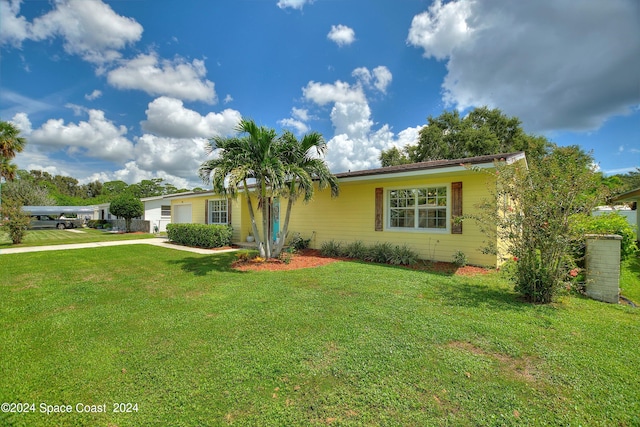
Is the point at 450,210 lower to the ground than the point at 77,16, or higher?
lower

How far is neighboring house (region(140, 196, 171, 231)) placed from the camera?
22.9m

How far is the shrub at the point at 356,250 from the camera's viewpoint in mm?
9234

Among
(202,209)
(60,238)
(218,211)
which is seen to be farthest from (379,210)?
(60,238)

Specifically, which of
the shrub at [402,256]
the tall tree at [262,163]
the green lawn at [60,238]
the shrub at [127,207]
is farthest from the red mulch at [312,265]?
the shrub at [127,207]

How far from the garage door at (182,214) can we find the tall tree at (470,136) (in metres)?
20.9

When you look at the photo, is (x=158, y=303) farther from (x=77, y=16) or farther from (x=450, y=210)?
(x=77, y=16)

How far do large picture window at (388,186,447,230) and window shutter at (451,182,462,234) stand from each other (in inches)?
12.3

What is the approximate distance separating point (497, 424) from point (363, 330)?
173 cm

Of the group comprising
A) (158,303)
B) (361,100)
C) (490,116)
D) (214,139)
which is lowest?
(158,303)

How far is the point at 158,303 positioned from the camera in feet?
15.4

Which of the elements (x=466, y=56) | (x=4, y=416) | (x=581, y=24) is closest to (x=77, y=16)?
(x=4, y=416)

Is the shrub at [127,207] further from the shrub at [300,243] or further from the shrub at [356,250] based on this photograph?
the shrub at [356,250]

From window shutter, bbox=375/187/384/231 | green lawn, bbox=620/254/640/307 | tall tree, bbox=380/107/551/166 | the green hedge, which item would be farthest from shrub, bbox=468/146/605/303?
tall tree, bbox=380/107/551/166

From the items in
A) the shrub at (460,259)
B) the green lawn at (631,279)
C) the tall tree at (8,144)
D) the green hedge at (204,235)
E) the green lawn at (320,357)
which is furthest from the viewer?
the tall tree at (8,144)
